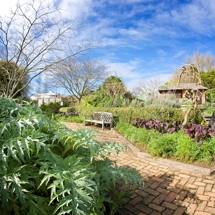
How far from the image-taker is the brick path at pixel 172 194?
2283mm

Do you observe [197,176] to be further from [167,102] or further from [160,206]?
[167,102]

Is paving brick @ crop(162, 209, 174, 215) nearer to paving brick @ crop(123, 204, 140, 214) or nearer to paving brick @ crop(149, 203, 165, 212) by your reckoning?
paving brick @ crop(149, 203, 165, 212)

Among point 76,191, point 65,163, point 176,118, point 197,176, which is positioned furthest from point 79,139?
point 176,118

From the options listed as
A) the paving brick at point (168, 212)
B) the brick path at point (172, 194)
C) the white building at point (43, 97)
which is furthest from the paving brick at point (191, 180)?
the white building at point (43, 97)

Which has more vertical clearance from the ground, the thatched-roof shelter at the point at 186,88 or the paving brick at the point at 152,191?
the thatched-roof shelter at the point at 186,88

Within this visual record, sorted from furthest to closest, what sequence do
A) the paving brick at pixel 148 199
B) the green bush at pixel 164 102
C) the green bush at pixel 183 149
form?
the green bush at pixel 164 102 < the green bush at pixel 183 149 < the paving brick at pixel 148 199

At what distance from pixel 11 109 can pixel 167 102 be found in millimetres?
7801

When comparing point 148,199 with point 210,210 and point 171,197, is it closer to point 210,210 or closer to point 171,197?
Answer: point 171,197

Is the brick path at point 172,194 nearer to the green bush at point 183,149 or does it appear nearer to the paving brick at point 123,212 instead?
the paving brick at point 123,212

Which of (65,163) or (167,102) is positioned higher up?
(167,102)

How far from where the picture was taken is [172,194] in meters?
2.66

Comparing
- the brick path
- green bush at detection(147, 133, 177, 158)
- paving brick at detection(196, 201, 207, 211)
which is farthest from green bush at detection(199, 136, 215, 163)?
paving brick at detection(196, 201, 207, 211)

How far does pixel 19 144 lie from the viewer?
1.19m

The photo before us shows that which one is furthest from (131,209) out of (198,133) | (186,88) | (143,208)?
(186,88)
